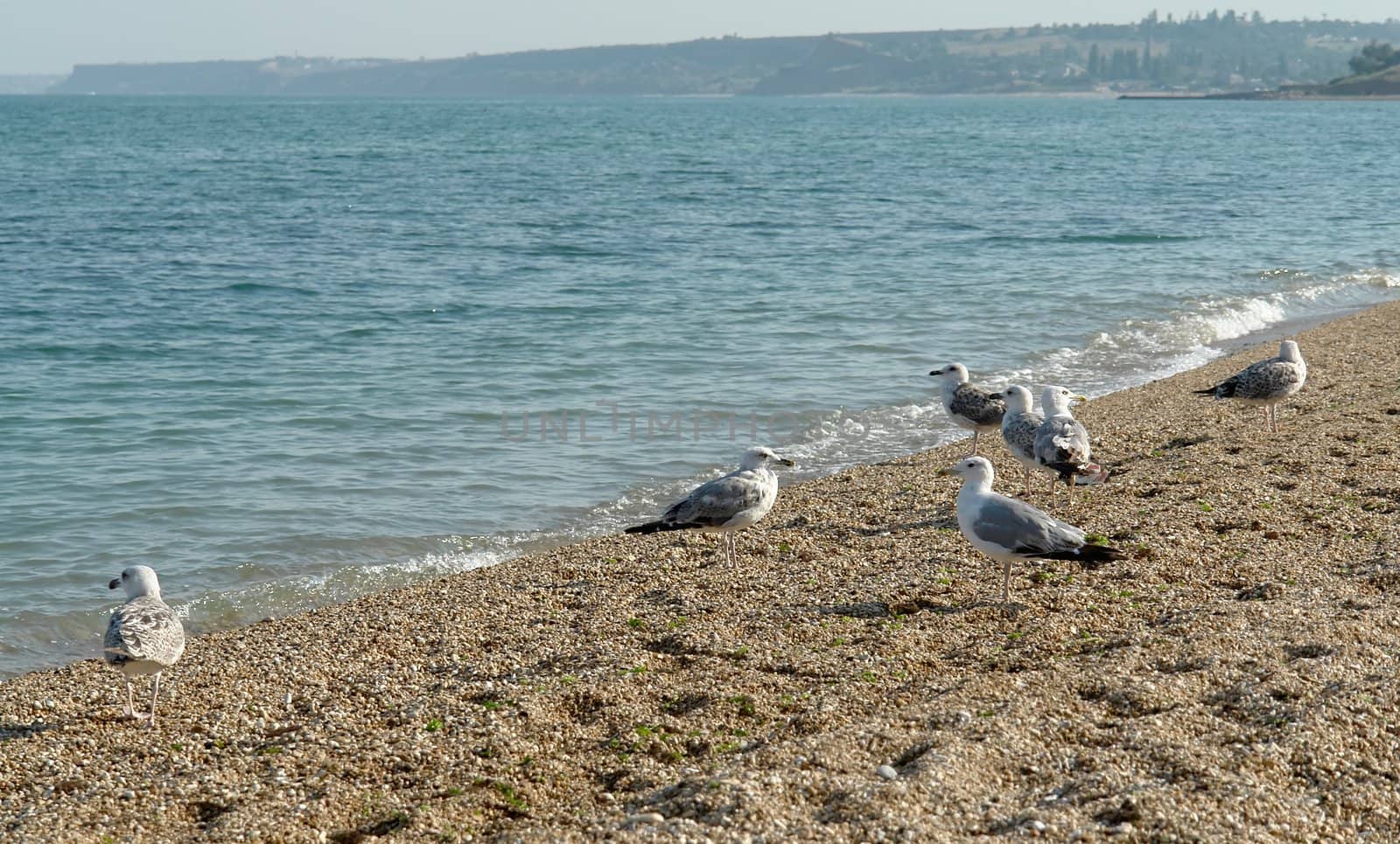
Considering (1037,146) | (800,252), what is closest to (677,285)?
(800,252)

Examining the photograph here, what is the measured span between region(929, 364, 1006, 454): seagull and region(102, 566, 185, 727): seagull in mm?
7650

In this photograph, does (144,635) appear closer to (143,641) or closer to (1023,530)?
(143,641)

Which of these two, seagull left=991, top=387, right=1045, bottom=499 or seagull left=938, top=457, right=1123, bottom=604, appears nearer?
seagull left=938, top=457, right=1123, bottom=604

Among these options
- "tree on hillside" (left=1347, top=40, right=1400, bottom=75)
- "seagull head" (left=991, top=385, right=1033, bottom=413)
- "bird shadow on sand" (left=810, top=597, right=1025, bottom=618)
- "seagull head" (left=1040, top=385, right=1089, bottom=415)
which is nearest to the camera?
"bird shadow on sand" (left=810, top=597, right=1025, bottom=618)

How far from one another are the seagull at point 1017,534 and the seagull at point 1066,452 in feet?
5.47

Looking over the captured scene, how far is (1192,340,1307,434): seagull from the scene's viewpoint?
13.0 metres

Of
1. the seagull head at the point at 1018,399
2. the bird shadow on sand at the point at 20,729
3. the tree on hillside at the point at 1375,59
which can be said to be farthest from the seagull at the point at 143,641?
the tree on hillside at the point at 1375,59

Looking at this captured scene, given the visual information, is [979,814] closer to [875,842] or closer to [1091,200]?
[875,842]

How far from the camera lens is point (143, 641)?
7.68 metres

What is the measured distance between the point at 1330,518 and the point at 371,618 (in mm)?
7181

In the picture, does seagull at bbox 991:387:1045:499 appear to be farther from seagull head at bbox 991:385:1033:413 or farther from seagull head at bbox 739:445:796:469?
seagull head at bbox 739:445:796:469

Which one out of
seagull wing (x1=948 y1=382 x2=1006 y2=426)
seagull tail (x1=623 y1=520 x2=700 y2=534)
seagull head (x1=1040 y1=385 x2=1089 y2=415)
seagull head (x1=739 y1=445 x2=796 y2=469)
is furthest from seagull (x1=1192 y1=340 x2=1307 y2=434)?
seagull tail (x1=623 y1=520 x2=700 y2=534)

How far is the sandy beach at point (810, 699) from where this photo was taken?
5730mm

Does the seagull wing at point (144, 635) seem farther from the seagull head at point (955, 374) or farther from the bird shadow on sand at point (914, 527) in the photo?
the seagull head at point (955, 374)
